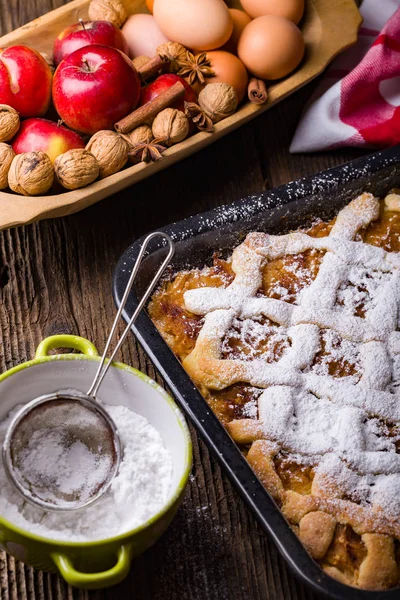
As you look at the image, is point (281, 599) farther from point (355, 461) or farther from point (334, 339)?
point (334, 339)

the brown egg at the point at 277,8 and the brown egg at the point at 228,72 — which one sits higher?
the brown egg at the point at 277,8

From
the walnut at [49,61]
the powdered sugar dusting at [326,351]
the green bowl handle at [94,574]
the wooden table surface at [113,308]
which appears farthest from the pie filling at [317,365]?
the walnut at [49,61]

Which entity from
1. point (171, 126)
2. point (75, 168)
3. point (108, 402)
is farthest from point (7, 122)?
point (108, 402)

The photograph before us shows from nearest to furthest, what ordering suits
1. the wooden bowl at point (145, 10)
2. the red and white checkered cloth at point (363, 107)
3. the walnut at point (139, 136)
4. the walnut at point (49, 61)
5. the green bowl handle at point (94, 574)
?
the green bowl handle at point (94, 574), the wooden bowl at point (145, 10), the walnut at point (139, 136), the walnut at point (49, 61), the red and white checkered cloth at point (363, 107)

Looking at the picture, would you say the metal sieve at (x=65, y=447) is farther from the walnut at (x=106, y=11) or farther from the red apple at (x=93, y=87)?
the walnut at (x=106, y=11)

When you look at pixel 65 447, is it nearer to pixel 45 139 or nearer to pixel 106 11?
pixel 45 139
